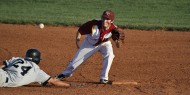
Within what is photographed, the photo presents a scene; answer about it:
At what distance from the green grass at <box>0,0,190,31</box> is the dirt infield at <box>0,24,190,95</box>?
133cm

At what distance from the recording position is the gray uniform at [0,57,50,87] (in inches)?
362

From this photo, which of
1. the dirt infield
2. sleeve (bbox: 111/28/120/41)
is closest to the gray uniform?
the dirt infield

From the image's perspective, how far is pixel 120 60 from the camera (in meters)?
13.4

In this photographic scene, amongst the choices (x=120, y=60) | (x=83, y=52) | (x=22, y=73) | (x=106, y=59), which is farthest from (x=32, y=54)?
(x=120, y=60)

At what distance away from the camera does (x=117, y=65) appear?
42.0 feet

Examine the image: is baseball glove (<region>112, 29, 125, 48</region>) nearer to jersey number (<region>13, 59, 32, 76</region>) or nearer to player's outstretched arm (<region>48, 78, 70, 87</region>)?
player's outstretched arm (<region>48, 78, 70, 87</region>)

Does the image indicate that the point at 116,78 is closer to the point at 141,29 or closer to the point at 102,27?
the point at 102,27

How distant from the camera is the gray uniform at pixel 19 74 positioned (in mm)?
9188

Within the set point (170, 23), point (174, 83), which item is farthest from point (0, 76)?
point (170, 23)

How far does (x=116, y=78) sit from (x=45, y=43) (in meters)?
4.63

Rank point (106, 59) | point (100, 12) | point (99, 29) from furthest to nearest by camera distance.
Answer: point (100, 12) → point (106, 59) → point (99, 29)

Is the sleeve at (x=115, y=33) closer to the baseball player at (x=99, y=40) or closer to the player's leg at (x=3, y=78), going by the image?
the baseball player at (x=99, y=40)

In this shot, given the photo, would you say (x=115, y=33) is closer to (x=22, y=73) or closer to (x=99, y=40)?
(x=99, y=40)

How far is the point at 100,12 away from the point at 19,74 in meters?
14.7
